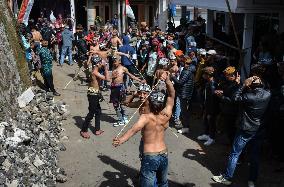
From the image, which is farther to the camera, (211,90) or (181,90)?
(181,90)

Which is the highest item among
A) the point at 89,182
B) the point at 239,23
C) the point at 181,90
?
the point at 239,23

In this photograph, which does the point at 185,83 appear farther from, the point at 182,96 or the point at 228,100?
the point at 228,100

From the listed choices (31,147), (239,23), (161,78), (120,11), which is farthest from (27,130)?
(120,11)

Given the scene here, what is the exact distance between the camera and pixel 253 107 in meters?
6.61

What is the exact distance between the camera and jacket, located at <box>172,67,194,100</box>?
947 cm

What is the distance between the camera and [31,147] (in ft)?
25.0

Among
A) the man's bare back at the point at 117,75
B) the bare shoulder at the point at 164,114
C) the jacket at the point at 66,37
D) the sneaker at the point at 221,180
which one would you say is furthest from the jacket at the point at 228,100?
the jacket at the point at 66,37

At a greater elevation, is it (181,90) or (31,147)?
(181,90)

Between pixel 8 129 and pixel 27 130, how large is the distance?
69cm

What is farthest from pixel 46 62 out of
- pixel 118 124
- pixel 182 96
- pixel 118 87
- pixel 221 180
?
pixel 221 180

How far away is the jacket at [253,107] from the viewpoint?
21.5 ft

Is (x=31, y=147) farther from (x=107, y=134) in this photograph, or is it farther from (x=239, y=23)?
(x=239, y=23)

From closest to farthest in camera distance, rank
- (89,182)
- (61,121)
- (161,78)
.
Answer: (89,182)
(161,78)
(61,121)

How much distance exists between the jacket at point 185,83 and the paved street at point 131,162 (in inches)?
38.7
